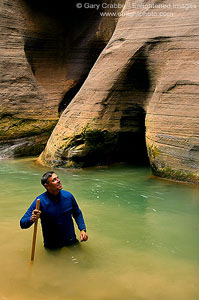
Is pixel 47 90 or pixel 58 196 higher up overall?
pixel 47 90

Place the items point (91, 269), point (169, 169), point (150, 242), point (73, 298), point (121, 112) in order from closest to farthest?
point (73, 298)
point (91, 269)
point (150, 242)
point (169, 169)
point (121, 112)

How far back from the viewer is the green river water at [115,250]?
3.49m

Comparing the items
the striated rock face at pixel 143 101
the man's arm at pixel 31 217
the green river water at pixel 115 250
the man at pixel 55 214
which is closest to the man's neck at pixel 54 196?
the man at pixel 55 214

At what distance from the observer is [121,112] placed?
9086 millimetres

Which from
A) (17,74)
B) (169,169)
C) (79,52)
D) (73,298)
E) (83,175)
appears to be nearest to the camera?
(73,298)

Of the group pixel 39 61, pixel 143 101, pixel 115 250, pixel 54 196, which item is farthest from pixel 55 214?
pixel 39 61

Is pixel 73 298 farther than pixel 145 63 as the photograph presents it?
No

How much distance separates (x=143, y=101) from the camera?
8.84 m

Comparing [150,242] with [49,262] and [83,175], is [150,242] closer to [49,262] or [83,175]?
[49,262]

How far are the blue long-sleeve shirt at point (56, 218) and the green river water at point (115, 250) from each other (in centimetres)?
12

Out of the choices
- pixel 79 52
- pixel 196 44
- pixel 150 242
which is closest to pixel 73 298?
pixel 150 242

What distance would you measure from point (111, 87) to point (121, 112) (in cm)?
61

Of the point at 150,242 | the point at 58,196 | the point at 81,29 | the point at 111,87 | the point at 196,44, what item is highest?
the point at 81,29

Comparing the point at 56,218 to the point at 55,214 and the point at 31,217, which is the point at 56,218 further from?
the point at 31,217
